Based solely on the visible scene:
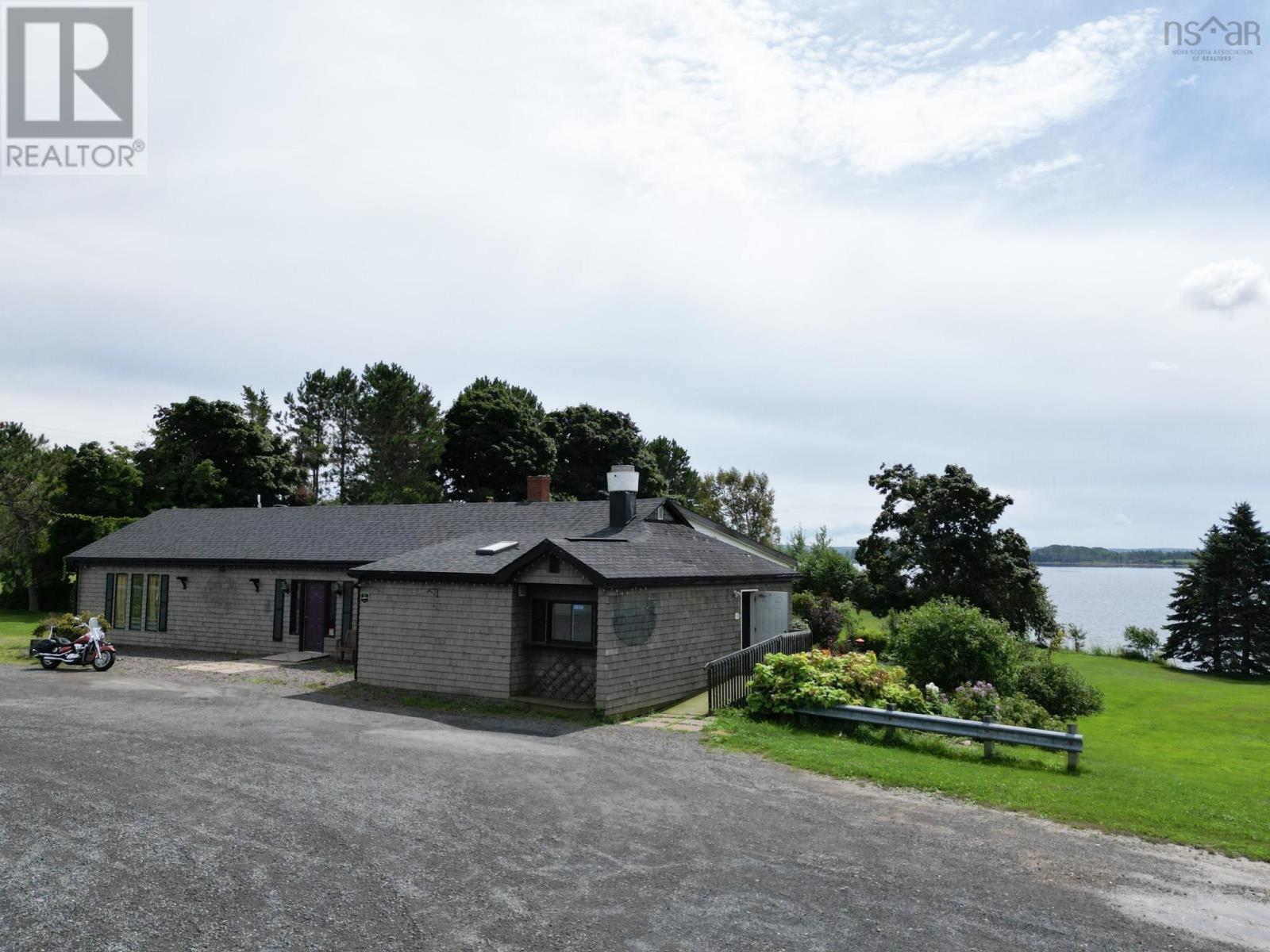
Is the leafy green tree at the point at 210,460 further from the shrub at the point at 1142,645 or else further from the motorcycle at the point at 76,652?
the shrub at the point at 1142,645

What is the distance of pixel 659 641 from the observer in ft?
58.5

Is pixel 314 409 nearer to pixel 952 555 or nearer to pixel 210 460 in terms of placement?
pixel 210 460

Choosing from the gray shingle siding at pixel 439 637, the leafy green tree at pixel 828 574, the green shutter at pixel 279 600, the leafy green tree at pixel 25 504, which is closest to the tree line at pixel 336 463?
the leafy green tree at pixel 25 504

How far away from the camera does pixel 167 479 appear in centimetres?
4731

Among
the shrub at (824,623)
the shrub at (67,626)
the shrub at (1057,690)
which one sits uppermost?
the shrub at (67,626)

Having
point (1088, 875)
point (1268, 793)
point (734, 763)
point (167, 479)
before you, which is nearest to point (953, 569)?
point (1268, 793)

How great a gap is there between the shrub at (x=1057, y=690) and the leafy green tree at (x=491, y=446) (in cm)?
3603

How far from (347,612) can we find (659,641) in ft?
37.1

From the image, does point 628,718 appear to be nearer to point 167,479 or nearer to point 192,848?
point 192,848

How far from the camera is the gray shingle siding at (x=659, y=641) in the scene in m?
16.3

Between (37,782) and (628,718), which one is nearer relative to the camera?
(37,782)

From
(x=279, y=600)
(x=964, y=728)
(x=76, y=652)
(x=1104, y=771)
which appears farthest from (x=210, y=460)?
(x=1104, y=771)

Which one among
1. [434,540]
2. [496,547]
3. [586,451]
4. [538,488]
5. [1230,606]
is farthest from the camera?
[586,451]

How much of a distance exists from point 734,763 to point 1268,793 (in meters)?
8.85
